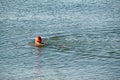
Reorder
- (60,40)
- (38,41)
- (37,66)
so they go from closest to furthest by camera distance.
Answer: (37,66)
(38,41)
(60,40)

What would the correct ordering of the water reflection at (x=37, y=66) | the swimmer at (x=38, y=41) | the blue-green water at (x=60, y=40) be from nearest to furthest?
the water reflection at (x=37, y=66) → the blue-green water at (x=60, y=40) → the swimmer at (x=38, y=41)

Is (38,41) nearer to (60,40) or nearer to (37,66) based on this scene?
(60,40)

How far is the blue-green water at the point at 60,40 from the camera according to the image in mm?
26016

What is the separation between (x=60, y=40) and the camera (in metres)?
32.5

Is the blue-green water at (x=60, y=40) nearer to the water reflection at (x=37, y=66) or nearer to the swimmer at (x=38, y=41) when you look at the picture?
the water reflection at (x=37, y=66)

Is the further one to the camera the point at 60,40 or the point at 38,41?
the point at 60,40

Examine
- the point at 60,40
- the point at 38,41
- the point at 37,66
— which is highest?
the point at 38,41

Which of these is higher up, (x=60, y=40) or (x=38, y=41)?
(x=38, y=41)

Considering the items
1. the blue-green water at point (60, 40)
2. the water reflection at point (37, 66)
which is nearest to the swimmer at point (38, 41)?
the blue-green water at point (60, 40)

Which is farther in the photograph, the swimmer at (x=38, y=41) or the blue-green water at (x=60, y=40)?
the swimmer at (x=38, y=41)

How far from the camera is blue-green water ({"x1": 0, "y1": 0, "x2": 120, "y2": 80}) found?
26016 mm

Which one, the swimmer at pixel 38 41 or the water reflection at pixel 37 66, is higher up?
the swimmer at pixel 38 41

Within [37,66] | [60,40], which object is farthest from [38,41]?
[37,66]

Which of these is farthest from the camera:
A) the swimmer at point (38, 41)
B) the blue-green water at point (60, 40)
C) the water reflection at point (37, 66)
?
the swimmer at point (38, 41)
